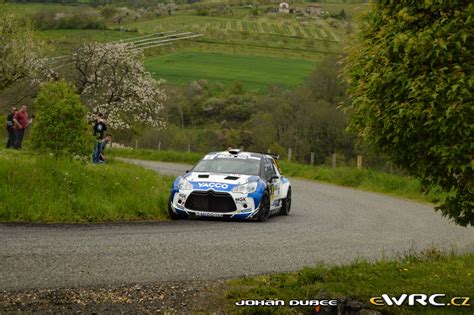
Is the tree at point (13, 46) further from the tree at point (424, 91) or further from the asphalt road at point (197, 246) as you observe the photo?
the tree at point (424, 91)

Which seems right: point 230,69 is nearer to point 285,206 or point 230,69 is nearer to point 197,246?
point 285,206

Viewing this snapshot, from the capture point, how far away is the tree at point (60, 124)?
67.7ft

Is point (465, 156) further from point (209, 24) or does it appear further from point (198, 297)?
point (209, 24)

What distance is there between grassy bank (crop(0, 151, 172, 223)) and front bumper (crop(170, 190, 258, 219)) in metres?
0.53

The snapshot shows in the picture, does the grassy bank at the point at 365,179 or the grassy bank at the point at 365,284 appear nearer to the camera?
the grassy bank at the point at 365,284

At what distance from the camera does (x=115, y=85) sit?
47594 millimetres

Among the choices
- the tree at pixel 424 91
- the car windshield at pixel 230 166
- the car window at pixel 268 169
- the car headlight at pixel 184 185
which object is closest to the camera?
the tree at pixel 424 91

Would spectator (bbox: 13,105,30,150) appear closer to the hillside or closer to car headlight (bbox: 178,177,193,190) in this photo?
car headlight (bbox: 178,177,193,190)

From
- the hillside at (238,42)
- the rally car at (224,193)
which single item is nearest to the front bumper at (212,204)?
the rally car at (224,193)

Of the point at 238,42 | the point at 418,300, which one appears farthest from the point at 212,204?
the point at 238,42

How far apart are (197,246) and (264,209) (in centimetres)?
522

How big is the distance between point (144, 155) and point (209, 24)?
227 feet

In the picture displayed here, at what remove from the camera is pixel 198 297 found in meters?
8.62

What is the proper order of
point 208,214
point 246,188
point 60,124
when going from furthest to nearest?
1. point 60,124
2. point 246,188
3. point 208,214
